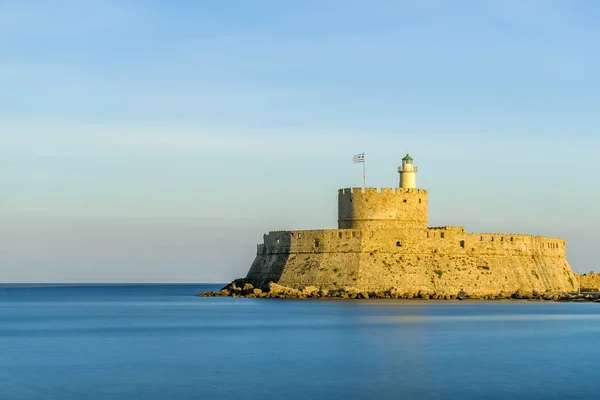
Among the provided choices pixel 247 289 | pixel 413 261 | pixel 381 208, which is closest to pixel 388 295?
pixel 413 261

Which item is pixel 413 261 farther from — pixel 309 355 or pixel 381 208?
pixel 309 355

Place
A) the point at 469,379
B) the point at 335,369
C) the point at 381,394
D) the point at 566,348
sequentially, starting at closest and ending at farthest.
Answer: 1. the point at 381,394
2. the point at 469,379
3. the point at 335,369
4. the point at 566,348

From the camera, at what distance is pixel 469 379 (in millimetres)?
18938

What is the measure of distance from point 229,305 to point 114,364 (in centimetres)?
2400

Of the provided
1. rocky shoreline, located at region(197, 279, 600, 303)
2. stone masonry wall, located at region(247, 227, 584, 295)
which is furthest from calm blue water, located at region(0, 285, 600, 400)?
stone masonry wall, located at region(247, 227, 584, 295)

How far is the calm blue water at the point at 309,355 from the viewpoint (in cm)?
1767

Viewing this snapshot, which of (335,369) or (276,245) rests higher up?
(276,245)

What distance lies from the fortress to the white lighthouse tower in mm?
47

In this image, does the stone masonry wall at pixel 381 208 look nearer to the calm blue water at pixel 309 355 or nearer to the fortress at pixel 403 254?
the fortress at pixel 403 254

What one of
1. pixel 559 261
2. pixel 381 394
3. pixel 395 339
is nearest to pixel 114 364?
pixel 381 394

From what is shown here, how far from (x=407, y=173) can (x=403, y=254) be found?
509 centimetres

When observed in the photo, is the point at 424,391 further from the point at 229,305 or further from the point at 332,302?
the point at 229,305

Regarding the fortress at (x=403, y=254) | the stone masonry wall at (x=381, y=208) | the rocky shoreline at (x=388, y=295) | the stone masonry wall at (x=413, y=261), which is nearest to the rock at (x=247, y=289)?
the rocky shoreline at (x=388, y=295)

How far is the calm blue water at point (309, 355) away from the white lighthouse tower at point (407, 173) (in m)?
9.59
